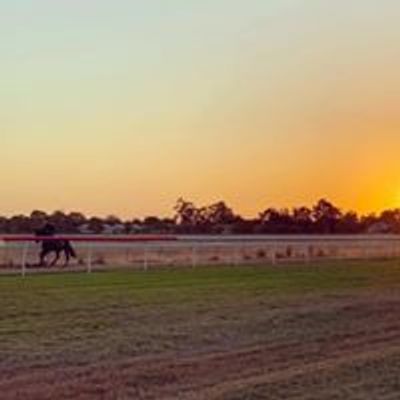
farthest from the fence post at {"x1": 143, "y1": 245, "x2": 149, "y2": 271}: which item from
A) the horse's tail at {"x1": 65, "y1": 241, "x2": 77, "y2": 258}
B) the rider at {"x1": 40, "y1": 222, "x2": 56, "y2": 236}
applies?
the rider at {"x1": 40, "y1": 222, "x2": 56, "y2": 236}

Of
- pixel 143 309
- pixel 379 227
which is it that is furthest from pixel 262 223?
pixel 143 309

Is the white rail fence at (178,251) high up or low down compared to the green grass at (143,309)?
up

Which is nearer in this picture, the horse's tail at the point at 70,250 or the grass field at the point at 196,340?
the grass field at the point at 196,340

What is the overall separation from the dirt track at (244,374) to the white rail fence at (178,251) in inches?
729

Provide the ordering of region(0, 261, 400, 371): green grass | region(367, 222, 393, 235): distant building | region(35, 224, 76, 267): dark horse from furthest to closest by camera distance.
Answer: region(367, 222, 393, 235): distant building, region(35, 224, 76, 267): dark horse, region(0, 261, 400, 371): green grass

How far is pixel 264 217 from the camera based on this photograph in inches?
3718

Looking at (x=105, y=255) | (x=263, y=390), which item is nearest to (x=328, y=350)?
(x=263, y=390)

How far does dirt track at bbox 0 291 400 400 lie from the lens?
44.1 ft

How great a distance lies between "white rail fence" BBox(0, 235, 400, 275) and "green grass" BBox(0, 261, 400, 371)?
433 cm

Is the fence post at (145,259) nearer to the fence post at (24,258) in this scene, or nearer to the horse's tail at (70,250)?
the horse's tail at (70,250)

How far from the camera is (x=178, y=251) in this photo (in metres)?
44.7

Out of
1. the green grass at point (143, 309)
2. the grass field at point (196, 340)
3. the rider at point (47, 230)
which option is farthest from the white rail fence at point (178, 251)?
the grass field at point (196, 340)

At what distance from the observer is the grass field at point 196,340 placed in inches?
547

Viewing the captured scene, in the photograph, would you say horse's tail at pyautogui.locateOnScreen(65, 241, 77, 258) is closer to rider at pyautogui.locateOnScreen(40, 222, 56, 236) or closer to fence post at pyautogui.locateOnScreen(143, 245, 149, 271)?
rider at pyautogui.locateOnScreen(40, 222, 56, 236)
